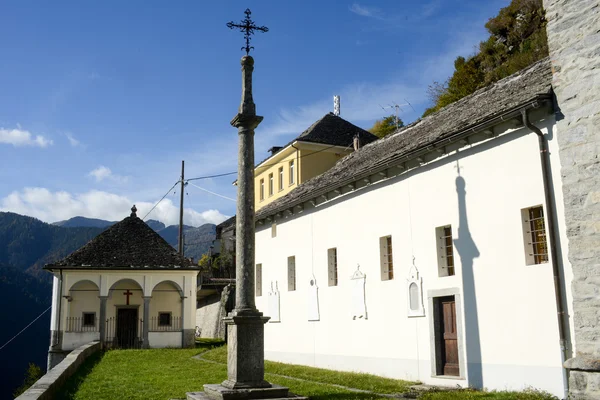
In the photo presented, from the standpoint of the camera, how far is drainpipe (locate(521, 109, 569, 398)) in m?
10.5

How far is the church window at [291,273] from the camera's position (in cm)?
2116

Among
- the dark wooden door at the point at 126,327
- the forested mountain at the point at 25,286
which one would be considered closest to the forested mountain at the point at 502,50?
the dark wooden door at the point at 126,327

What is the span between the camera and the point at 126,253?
31.8 meters

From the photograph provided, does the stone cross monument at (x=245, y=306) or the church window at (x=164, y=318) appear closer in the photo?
the stone cross monument at (x=245, y=306)

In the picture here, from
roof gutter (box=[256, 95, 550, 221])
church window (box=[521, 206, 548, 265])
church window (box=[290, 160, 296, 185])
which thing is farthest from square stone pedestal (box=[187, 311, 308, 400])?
church window (box=[290, 160, 296, 185])

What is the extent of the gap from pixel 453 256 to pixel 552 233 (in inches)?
120

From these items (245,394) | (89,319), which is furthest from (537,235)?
(89,319)

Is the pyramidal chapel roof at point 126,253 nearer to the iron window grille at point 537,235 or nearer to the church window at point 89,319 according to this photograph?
the church window at point 89,319

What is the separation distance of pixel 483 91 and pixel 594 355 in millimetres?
9994

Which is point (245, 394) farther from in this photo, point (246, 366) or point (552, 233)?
point (552, 233)

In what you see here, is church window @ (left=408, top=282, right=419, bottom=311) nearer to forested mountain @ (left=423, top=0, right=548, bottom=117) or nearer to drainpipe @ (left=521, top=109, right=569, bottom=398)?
drainpipe @ (left=521, top=109, right=569, bottom=398)

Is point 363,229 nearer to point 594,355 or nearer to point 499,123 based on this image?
point 499,123

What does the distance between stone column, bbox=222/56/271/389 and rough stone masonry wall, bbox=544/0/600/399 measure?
533cm

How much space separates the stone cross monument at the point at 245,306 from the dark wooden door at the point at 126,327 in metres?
21.9
